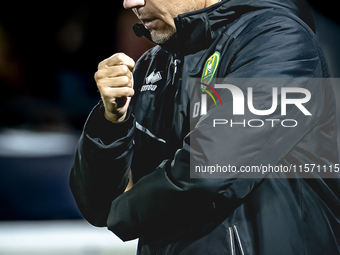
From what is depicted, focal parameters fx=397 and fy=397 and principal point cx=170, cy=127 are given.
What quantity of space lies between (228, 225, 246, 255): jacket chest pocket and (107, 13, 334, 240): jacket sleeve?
5 cm

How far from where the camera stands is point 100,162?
1.01m

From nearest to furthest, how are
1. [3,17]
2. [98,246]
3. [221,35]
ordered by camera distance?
1. [221,35]
2. [98,246]
3. [3,17]

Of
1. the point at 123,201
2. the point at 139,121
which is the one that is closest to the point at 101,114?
the point at 139,121

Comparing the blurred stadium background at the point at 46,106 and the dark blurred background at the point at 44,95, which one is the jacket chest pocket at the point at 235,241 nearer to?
the blurred stadium background at the point at 46,106

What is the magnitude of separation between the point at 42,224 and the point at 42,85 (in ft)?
3.59

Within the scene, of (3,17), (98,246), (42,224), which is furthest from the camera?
(3,17)

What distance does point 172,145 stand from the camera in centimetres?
97

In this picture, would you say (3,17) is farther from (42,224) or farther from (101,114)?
(101,114)

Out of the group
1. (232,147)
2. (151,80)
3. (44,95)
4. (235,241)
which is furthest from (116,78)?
(44,95)

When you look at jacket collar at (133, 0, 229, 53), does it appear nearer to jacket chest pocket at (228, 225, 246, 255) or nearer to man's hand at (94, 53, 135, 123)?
man's hand at (94, 53, 135, 123)

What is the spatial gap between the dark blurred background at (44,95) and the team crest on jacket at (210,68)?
2.01 metres

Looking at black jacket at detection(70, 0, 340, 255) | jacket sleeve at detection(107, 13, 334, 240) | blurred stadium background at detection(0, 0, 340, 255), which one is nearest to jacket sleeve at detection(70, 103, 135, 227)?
black jacket at detection(70, 0, 340, 255)

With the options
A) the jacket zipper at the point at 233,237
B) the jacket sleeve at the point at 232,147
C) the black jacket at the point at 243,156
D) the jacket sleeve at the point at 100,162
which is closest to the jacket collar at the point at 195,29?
the black jacket at the point at 243,156

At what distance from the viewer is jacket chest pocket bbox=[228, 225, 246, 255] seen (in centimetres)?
79
